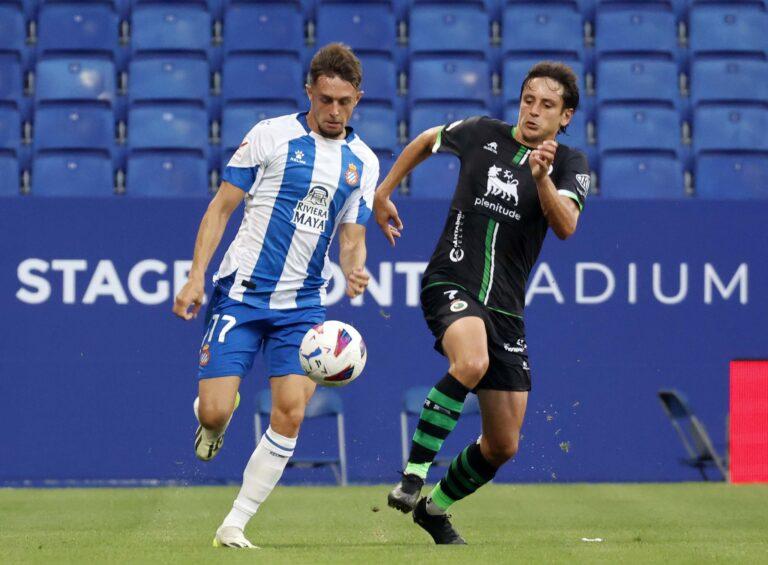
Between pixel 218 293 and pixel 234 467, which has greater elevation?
pixel 218 293

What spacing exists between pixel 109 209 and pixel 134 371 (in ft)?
3.84

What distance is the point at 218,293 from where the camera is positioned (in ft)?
21.3

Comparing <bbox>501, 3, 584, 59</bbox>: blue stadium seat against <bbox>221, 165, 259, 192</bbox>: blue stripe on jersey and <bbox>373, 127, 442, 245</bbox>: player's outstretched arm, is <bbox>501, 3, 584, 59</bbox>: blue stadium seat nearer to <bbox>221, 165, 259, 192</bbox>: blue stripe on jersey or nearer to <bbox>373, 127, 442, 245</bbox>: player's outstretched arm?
<bbox>373, 127, 442, 245</bbox>: player's outstretched arm

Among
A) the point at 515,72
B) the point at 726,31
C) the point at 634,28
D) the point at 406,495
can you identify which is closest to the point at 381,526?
the point at 406,495

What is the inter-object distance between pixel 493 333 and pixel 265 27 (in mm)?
7541

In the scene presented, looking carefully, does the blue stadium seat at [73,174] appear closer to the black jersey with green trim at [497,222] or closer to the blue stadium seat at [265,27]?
the blue stadium seat at [265,27]

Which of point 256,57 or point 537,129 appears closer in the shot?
point 537,129

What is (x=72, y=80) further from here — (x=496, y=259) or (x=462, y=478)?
(x=462, y=478)

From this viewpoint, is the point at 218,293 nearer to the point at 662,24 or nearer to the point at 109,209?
the point at 109,209

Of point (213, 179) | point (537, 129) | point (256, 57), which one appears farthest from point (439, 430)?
point (256, 57)

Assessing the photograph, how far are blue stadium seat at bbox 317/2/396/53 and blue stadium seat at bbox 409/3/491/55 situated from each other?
243mm

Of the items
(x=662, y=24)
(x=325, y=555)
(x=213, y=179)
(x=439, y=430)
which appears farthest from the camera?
(x=662, y=24)

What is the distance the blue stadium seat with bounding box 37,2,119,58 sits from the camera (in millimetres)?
13266

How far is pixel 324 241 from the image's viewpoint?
6555mm
